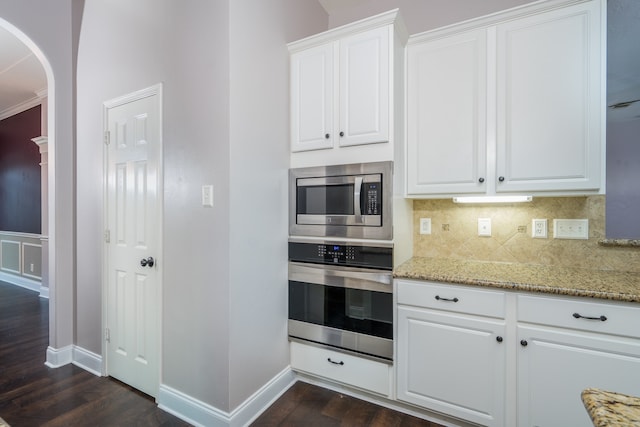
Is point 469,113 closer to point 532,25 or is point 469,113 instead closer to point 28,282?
point 532,25

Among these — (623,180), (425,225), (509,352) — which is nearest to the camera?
(509,352)

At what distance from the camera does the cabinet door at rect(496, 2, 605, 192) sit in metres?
1.62

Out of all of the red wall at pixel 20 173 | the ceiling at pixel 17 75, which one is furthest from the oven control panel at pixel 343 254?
the red wall at pixel 20 173

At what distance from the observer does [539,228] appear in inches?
77.1

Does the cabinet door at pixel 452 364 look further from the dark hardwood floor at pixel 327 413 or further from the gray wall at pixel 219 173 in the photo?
the gray wall at pixel 219 173

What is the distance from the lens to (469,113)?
1898 mm

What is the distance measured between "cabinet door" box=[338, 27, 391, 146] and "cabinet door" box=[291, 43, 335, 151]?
91 millimetres

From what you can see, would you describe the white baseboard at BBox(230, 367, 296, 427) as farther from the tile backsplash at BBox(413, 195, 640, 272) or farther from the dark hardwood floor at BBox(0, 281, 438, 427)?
the tile backsplash at BBox(413, 195, 640, 272)

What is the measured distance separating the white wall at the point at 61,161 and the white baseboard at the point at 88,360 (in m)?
0.12

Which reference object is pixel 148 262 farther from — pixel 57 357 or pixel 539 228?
pixel 539 228

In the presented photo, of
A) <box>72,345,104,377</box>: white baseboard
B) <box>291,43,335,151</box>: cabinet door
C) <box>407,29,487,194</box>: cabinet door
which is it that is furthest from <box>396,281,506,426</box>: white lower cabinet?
<box>72,345,104,377</box>: white baseboard

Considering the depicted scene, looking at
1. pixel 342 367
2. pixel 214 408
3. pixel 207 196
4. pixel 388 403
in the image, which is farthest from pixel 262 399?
pixel 207 196

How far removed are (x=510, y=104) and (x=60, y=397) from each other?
3.52 m

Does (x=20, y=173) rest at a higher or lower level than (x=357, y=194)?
higher
